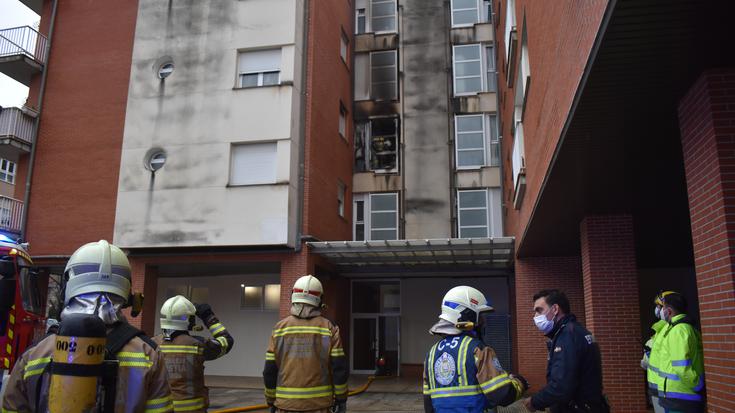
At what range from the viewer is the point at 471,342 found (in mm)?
4234

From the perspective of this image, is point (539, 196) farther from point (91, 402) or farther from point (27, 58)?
point (27, 58)

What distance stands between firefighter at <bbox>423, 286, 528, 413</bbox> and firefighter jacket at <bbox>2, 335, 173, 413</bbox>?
6.86 feet

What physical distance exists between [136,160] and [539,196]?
44.3 ft

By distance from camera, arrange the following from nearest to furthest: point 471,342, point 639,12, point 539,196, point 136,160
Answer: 1. point 639,12
2. point 471,342
3. point 539,196
4. point 136,160

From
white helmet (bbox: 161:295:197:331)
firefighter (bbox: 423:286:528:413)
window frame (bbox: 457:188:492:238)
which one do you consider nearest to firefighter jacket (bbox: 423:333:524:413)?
firefighter (bbox: 423:286:528:413)

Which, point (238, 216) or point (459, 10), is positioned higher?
point (459, 10)

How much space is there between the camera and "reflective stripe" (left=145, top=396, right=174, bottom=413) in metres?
2.82

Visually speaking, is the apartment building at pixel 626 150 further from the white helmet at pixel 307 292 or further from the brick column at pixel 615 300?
the white helmet at pixel 307 292

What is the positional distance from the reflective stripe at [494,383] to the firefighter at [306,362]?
6.67 ft

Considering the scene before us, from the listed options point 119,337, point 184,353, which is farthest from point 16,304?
point 119,337

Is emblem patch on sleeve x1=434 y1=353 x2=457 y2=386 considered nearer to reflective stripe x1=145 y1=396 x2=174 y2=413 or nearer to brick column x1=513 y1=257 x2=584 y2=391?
reflective stripe x1=145 y1=396 x2=174 y2=413

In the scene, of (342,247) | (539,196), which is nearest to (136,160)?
(342,247)

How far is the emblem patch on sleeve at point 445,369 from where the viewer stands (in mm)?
4234

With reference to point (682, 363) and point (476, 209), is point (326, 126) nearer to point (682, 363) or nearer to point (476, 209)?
point (476, 209)
